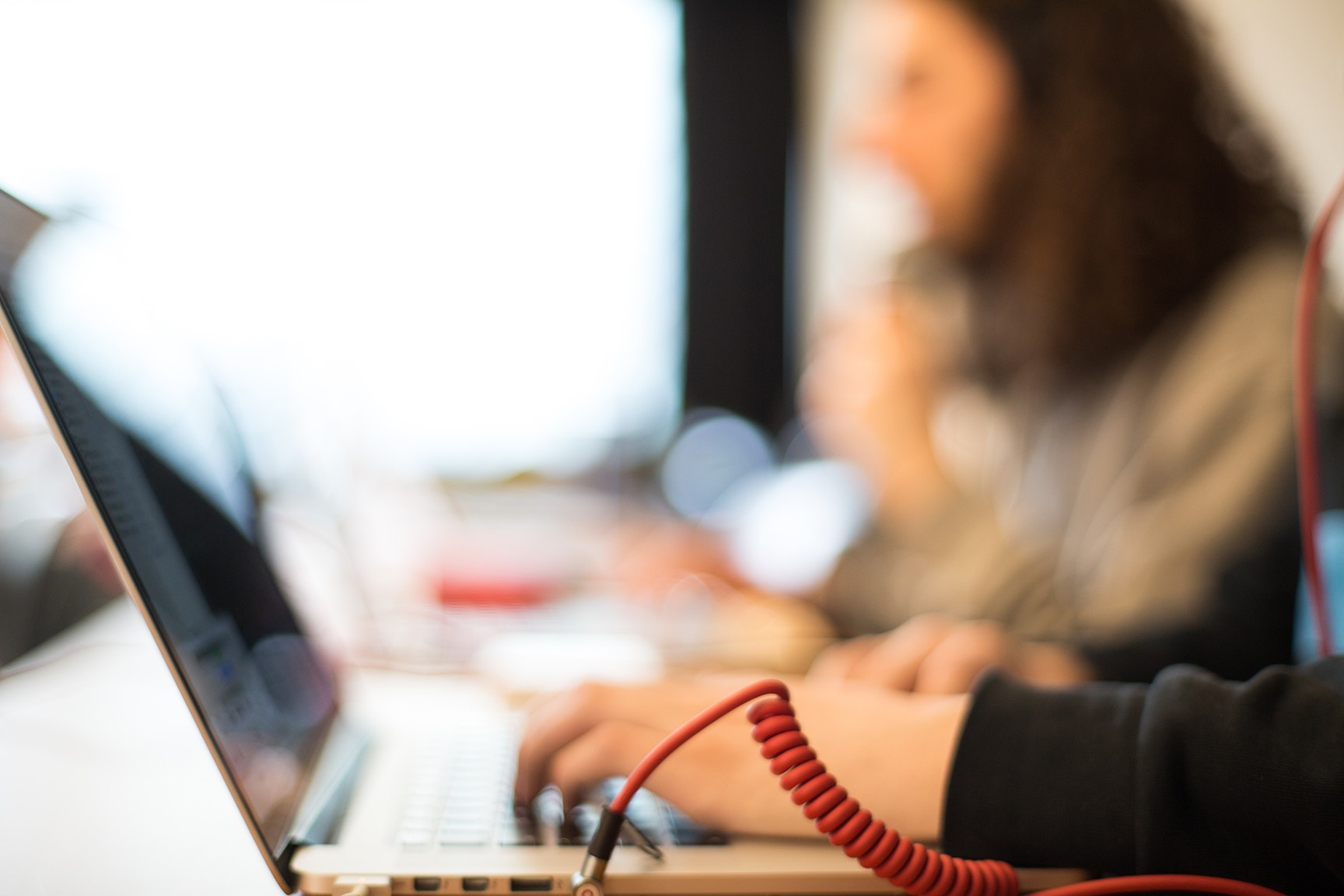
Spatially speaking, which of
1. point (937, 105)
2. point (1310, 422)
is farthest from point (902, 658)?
point (937, 105)

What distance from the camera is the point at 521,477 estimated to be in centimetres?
197

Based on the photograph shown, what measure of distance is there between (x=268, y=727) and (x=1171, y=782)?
0.41 m

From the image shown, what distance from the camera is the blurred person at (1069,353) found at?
69 cm

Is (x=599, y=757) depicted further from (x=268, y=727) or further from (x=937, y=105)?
(x=937, y=105)

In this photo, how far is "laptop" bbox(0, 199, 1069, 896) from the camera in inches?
13.5

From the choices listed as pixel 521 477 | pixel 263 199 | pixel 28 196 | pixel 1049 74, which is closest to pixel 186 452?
pixel 28 196

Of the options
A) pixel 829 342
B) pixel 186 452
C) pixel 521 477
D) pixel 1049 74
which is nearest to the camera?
pixel 186 452

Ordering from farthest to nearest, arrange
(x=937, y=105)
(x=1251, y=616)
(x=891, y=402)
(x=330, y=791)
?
(x=891, y=402) < (x=937, y=105) < (x=1251, y=616) < (x=330, y=791)

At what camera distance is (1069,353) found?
1056 millimetres

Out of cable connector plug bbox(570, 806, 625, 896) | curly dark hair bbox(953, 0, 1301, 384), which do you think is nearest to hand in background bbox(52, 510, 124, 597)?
cable connector plug bbox(570, 806, 625, 896)

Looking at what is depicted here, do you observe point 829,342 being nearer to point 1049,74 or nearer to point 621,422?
point 621,422

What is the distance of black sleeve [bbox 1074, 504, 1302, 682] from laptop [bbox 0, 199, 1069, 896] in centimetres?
42

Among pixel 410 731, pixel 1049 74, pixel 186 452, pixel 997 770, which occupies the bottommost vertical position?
pixel 410 731

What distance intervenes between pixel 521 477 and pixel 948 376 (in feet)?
3.18
